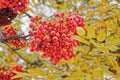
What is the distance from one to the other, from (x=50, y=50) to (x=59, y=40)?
0.32ft

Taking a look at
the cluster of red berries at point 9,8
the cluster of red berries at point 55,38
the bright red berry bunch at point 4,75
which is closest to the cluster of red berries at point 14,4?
the cluster of red berries at point 9,8

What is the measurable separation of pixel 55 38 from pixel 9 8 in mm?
614

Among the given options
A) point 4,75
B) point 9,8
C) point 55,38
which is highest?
point 9,8

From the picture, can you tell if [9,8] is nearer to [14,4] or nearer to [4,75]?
[14,4]

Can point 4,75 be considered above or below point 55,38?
below

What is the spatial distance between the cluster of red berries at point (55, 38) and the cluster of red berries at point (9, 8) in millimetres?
320

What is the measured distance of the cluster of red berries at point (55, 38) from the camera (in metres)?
2.85

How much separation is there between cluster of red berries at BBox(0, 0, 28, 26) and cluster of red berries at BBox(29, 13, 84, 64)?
32 centimetres

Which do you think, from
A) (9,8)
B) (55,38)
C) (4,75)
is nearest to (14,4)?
(9,8)

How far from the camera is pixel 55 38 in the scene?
281 cm

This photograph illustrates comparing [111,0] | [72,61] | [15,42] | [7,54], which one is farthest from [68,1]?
[72,61]

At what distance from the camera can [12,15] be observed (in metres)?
3.34

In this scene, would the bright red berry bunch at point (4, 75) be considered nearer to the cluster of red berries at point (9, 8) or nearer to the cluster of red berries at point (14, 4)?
the cluster of red berries at point (9, 8)

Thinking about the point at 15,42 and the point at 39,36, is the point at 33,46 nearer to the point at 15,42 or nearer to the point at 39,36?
the point at 39,36
